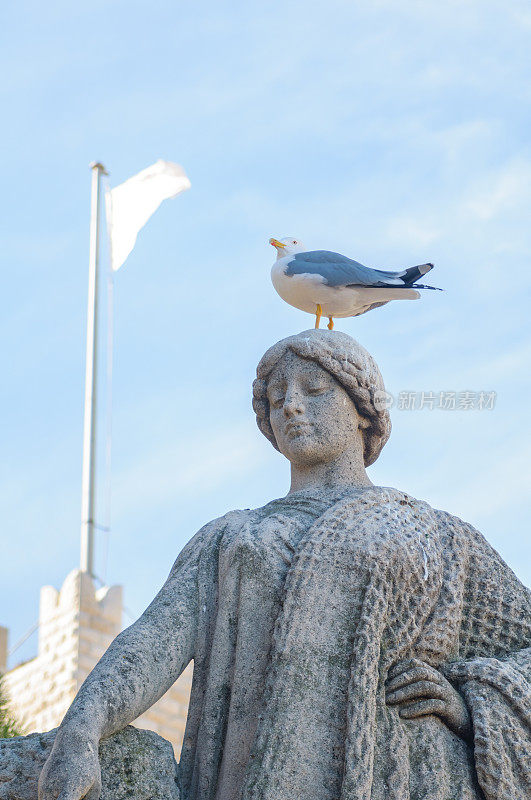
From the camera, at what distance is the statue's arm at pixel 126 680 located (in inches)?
234

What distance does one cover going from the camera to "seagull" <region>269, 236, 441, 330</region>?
8.70 meters

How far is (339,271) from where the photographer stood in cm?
880

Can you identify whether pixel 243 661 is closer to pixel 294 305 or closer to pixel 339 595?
pixel 339 595

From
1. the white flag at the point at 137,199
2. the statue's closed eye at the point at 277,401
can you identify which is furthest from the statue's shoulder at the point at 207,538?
the white flag at the point at 137,199

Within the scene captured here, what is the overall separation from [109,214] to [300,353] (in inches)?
726

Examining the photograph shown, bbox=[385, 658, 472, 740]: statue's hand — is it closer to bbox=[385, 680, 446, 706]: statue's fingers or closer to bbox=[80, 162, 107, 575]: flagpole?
bbox=[385, 680, 446, 706]: statue's fingers

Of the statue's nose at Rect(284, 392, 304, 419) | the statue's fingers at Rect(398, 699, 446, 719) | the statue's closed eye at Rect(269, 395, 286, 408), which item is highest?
the statue's closed eye at Rect(269, 395, 286, 408)

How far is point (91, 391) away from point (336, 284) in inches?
685

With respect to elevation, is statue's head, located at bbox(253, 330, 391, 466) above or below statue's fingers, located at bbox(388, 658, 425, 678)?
above

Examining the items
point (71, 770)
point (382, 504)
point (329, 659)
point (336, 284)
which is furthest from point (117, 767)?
point (336, 284)

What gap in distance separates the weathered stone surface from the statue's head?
166 centimetres

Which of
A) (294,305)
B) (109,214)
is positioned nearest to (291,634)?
(294,305)

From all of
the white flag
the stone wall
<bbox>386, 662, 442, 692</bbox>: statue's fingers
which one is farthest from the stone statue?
the white flag

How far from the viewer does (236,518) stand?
7219 mm
